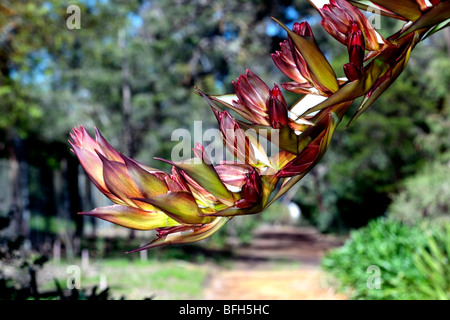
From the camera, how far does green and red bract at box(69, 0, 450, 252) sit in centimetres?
66

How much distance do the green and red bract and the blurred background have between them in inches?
44.3

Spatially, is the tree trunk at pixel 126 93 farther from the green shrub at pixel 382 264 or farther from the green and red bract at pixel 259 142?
the green and red bract at pixel 259 142

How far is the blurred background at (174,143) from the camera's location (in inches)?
275

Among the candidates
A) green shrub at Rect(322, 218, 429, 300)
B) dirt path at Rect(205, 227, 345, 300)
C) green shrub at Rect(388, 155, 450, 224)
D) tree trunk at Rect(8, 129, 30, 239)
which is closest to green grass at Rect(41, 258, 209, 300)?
dirt path at Rect(205, 227, 345, 300)

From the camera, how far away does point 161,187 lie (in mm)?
675

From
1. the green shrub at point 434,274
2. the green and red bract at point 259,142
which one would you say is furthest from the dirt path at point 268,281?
the green and red bract at point 259,142

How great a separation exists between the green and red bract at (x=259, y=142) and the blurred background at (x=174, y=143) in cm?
113

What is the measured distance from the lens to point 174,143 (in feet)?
40.6

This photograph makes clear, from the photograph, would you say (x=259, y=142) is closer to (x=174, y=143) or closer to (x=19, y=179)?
(x=19, y=179)

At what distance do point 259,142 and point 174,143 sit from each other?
462 inches

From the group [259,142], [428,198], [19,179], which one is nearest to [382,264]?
[428,198]

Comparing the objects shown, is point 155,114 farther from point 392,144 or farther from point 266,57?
point 392,144

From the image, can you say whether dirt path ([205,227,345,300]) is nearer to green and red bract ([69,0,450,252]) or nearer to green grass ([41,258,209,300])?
green grass ([41,258,209,300])
